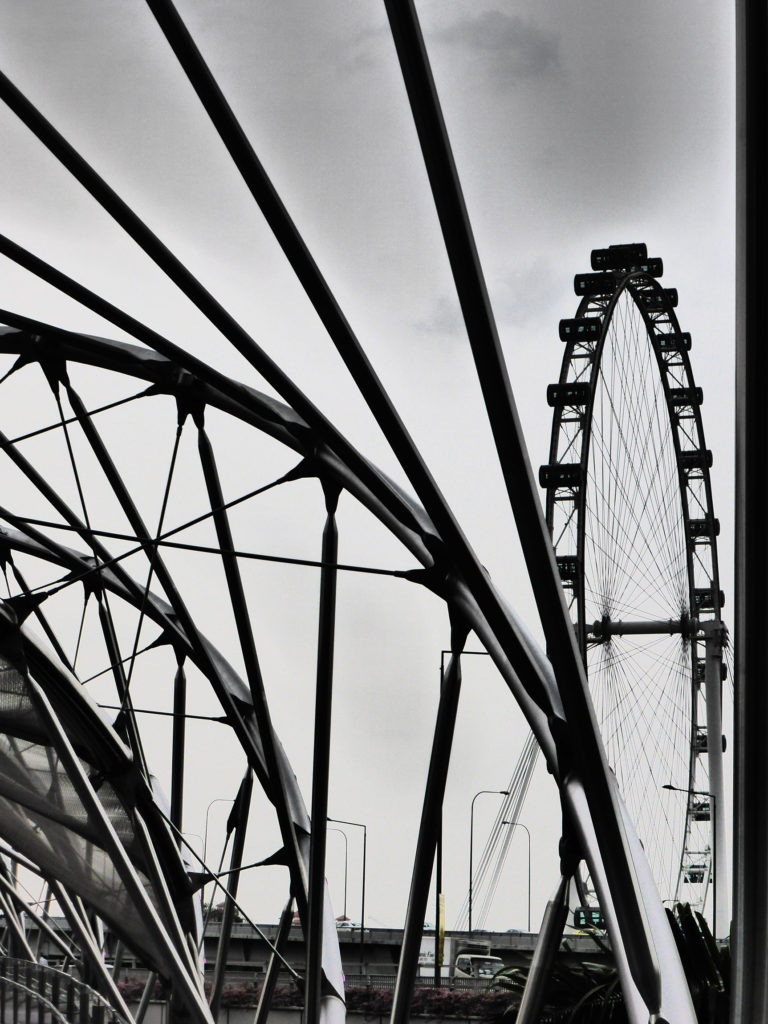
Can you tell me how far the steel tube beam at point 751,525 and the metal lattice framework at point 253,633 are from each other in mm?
2129

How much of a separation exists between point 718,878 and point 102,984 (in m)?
19.5

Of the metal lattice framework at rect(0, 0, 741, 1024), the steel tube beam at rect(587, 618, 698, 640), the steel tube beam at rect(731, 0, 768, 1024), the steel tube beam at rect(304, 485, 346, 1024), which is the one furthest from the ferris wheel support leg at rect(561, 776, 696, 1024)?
the steel tube beam at rect(587, 618, 698, 640)

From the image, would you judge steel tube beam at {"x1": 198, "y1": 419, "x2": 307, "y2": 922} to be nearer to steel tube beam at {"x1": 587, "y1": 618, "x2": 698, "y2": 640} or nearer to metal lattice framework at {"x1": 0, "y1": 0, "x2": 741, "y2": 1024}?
metal lattice framework at {"x1": 0, "y1": 0, "x2": 741, "y2": 1024}

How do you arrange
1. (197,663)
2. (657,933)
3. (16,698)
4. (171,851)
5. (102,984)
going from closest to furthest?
(657,933), (16,698), (197,663), (171,851), (102,984)

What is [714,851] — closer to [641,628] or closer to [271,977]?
[641,628]

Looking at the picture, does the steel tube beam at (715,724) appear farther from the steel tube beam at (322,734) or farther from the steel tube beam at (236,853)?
the steel tube beam at (322,734)

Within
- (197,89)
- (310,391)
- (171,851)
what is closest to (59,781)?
(171,851)

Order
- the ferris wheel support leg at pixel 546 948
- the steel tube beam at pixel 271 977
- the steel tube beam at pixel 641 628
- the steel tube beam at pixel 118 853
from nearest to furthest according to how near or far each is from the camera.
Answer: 1. the ferris wheel support leg at pixel 546 948
2. the steel tube beam at pixel 118 853
3. the steel tube beam at pixel 271 977
4. the steel tube beam at pixel 641 628

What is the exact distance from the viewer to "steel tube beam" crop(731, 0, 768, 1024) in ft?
28.0

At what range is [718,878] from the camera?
4350cm

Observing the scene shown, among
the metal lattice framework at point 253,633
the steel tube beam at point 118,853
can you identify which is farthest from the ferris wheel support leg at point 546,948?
the steel tube beam at point 118,853

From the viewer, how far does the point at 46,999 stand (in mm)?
20297

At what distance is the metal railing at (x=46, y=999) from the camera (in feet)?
63.8

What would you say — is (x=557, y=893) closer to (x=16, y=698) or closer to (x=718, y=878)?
(x=16, y=698)
